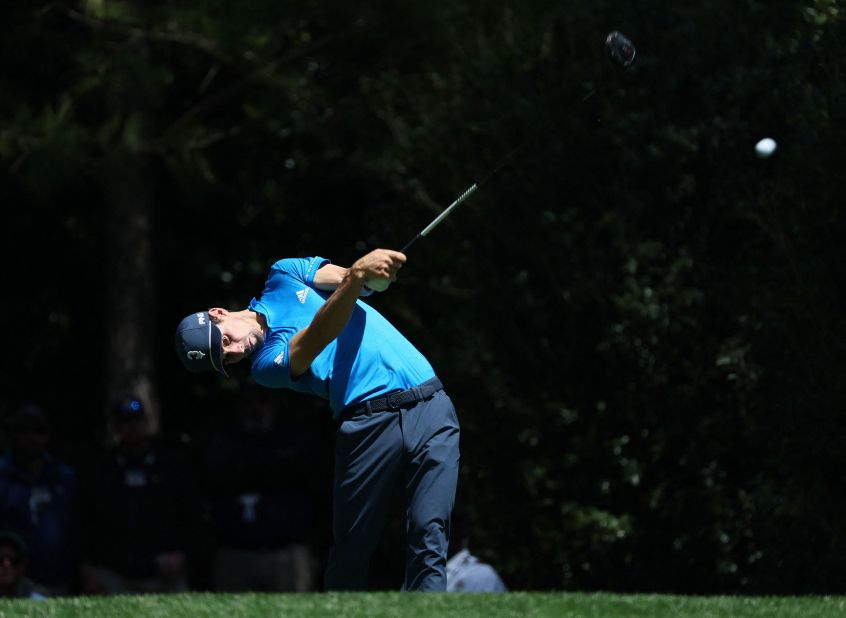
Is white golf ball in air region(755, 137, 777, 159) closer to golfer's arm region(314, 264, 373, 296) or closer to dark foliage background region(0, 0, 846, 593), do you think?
dark foliage background region(0, 0, 846, 593)

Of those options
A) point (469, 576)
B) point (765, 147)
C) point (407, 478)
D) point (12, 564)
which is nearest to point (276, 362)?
point (407, 478)

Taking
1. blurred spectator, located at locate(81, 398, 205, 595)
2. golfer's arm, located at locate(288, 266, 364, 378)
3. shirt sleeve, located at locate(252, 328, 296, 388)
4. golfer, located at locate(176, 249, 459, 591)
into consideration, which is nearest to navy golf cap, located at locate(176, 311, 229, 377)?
golfer, located at locate(176, 249, 459, 591)

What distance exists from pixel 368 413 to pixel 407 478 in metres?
0.31

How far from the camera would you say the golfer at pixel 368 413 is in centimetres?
671

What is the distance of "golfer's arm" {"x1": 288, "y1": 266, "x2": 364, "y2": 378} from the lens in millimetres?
6500

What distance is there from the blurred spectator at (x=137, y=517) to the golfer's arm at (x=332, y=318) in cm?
342

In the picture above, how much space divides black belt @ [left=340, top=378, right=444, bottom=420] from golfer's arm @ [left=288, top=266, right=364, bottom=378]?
0.32m

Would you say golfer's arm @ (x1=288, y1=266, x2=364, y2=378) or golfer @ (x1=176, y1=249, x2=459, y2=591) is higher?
golfer's arm @ (x1=288, y1=266, x2=364, y2=378)

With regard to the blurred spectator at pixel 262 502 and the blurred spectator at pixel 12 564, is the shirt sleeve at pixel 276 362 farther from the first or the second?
the blurred spectator at pixel 262 502

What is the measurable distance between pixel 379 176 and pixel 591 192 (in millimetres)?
2069

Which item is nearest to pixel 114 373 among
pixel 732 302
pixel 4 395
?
pixel 4 395

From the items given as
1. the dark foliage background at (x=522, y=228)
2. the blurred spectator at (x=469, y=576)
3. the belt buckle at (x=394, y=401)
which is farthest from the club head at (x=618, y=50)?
the blurred spectator at (x=469, y=576)

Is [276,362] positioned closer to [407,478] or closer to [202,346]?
[202,346]

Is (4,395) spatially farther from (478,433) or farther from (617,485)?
(617,485)
